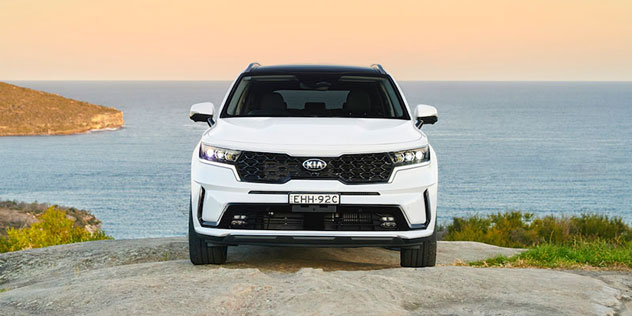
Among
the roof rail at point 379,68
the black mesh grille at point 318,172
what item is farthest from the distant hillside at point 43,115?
the black mesh grille at point 318,172

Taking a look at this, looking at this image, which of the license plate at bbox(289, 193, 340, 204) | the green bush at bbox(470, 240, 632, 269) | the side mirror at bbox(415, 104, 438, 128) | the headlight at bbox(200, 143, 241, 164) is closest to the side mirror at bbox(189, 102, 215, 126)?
the headlight at bbox(200, 143, 241, 164)

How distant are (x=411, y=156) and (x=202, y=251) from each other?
214 cm

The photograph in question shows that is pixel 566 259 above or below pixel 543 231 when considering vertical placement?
above

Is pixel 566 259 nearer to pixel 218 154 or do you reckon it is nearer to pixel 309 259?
pixel 309 259

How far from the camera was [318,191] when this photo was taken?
6.47 meters

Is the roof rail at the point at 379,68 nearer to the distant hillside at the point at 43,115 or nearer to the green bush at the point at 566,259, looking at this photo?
A: the green bush at the point at 566,259

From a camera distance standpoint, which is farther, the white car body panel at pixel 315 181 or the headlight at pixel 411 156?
the headlight at pixel 411 156

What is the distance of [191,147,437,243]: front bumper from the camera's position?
21.3ft

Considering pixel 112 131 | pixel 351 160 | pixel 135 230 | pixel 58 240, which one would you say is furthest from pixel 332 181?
pixel 112 131

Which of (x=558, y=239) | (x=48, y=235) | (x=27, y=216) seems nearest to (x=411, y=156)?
(x=48, y=235)

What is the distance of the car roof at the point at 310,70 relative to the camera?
27.4ft

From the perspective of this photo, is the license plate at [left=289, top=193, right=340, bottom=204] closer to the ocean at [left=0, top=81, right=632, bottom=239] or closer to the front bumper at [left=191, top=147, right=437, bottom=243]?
the front bumper at [left=191, top=147, right=437, bottom=243]

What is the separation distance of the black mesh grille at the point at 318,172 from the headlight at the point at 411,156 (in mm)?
69

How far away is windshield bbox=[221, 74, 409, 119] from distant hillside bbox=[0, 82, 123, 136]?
183 m
